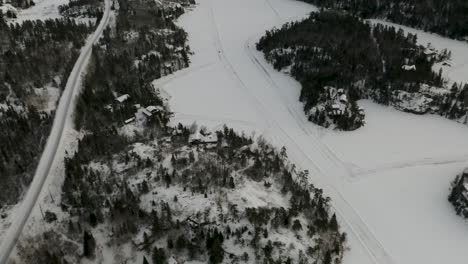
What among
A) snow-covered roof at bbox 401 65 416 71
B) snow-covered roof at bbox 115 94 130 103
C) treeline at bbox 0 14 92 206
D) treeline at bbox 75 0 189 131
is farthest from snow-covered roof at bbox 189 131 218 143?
snow-covered roof at bbox 401 65 416 71

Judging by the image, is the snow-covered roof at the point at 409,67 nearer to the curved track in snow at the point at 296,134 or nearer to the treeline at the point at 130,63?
the curved track in snow at the point at 296,134

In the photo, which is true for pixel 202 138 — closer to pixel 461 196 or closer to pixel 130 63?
pixel 461 196

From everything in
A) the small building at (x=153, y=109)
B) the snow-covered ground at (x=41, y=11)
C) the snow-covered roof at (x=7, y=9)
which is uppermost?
the snow-covered roof at (x=7, y=9)

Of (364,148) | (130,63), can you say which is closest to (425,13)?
(364,148)

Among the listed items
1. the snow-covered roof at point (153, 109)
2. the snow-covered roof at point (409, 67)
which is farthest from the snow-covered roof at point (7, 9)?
the snow-covered roof at point (409, 67)

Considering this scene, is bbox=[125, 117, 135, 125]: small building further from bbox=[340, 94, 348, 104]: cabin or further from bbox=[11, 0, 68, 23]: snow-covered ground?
bbox=[11, 0, 68, 23]: snow-covered ground

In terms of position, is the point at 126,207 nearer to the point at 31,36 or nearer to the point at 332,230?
the point at 332,230
